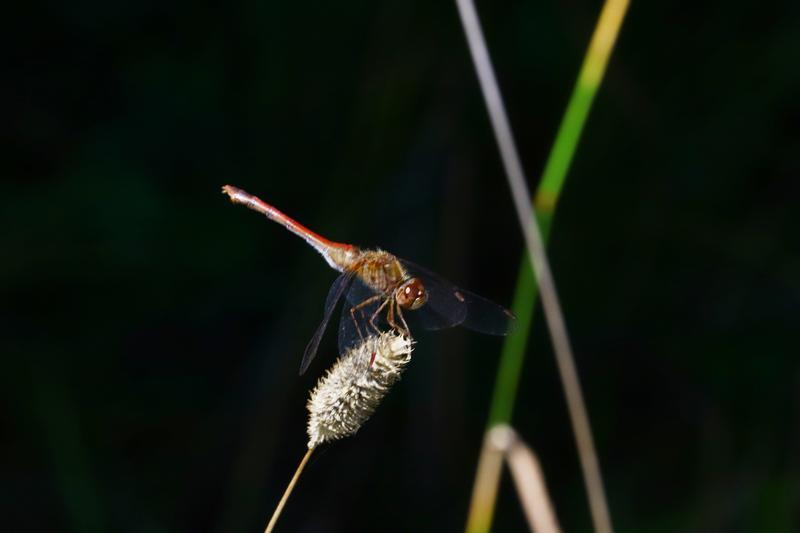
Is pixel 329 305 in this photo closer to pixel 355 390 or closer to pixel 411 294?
pixel 411 294

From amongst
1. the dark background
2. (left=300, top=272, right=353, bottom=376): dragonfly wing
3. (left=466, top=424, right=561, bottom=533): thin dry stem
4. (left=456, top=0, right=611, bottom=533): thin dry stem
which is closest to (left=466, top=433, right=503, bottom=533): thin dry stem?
(left=466, top=424, right=561, bottom=533): thin dry stem

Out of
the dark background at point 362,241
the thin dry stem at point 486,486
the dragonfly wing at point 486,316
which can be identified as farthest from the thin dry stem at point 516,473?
the dark background at point 362,241

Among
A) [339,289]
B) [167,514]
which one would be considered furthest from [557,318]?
[167,514]

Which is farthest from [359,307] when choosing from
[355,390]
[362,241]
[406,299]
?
[362,241]

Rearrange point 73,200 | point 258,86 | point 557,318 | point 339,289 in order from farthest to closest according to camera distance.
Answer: point 258,86, point 73,200, point 339,289, point 557,318

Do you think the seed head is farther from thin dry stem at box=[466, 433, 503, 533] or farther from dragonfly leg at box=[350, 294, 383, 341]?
dragonfly leg at box=[350, 294, 383, 341]

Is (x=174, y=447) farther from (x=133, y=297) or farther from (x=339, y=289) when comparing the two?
(x=339, y=289)

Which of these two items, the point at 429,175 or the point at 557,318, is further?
the point at 429,175
